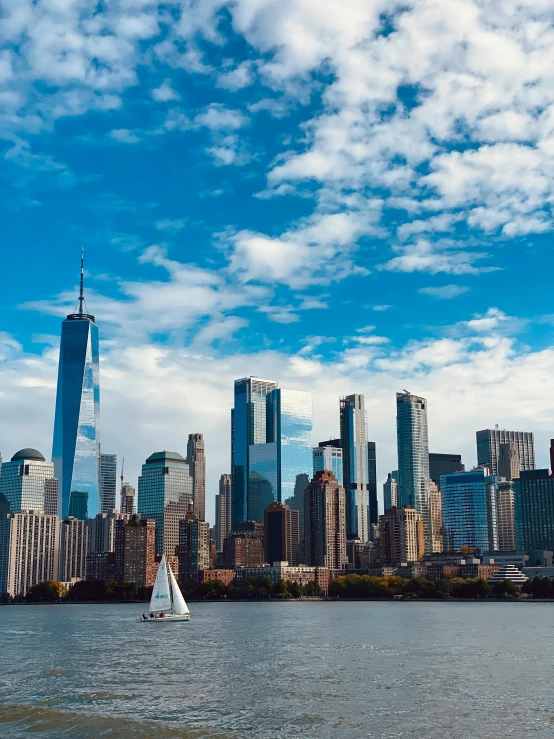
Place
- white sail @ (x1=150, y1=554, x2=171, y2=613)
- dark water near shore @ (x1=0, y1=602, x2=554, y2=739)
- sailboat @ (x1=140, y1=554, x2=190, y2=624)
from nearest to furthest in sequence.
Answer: dark water near shore @ (x1=0, y1=602, x2=554, y2=739)
sailboat @ (x1=140, y1=554, x2=190, y2=624)
white sail @ (x1=150, y1=554, x2=171, y2=613)

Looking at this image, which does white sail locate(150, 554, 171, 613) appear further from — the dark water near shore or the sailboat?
the dark water near shore

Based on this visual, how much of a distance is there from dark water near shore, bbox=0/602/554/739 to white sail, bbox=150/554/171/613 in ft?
184

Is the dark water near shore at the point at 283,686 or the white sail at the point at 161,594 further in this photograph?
the white sail at the point at 161,594

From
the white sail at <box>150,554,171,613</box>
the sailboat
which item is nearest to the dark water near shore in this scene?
the sailboat

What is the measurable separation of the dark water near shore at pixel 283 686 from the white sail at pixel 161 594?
184 feet

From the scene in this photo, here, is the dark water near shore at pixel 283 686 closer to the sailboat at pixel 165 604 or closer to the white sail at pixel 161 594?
the sailboat at pixel 165 604

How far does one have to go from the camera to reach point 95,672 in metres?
85.8

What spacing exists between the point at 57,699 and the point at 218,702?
1207 centimetres

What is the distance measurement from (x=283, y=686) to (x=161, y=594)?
121 metres

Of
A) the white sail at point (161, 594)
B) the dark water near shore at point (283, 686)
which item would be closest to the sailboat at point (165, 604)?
the white sail at point (161, 594)

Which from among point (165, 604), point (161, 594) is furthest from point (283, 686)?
point (161, 594)

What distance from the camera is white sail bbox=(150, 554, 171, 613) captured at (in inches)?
7416

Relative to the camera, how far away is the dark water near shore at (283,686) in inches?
2253

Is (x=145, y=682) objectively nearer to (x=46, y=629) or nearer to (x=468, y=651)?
(x=468, y=651)
